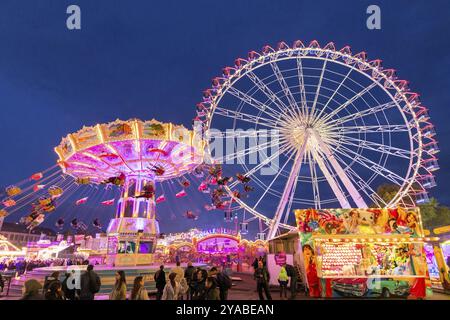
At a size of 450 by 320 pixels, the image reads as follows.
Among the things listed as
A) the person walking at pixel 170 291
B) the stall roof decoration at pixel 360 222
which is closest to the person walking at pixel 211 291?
the person walking at pixel 170 291

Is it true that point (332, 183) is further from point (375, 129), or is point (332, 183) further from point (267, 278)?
point (267, 278)

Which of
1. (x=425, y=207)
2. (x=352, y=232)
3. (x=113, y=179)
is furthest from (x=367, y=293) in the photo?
(x=425, y=207)

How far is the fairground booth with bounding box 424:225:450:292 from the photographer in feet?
39.8

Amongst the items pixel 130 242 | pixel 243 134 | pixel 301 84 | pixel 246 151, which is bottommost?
pixel 130 242

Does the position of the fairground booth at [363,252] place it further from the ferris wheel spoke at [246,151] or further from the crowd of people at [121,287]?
the ferris wheel spoke at [246,151]

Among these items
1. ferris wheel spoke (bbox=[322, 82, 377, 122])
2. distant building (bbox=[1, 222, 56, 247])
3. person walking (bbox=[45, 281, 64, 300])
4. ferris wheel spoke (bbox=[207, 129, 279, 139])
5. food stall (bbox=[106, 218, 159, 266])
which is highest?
ferris wheel spoke (bbox=[322, 82, 377, 122])

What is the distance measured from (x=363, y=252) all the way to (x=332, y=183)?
24.6 ft

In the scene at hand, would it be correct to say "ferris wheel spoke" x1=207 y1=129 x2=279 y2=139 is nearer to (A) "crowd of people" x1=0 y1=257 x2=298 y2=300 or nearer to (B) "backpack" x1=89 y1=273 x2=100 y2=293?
(A) "crowd of people" x1=0 y1=257 x2=298 y2=300

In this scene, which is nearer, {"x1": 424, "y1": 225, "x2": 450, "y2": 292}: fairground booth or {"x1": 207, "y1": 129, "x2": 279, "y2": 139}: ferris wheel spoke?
{"x1": 424, "y1": 225, "x2": 450, "y2": 292}: fairground booth

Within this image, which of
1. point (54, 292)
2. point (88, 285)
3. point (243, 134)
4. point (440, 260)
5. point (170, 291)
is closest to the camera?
point (54, 292)

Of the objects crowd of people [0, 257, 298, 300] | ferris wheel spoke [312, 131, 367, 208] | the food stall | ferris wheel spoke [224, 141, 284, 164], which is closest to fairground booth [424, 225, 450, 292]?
ferris wheel spoke [312, 131, 367, 208]

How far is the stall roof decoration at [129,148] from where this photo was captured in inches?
621

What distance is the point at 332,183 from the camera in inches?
711

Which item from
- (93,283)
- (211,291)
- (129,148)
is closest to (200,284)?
(211,291)
